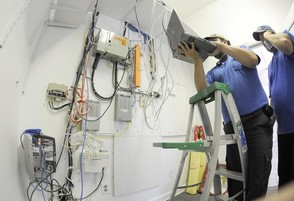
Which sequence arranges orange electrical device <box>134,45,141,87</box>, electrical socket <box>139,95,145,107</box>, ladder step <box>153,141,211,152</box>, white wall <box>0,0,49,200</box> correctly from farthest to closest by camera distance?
electrical socket <box>139,95,145,107</box> → orange electrical device <box>134,45,141,87</box> → ladder step <box>153,141,211,152</box> → white wall <box>0,0,49,200</box>

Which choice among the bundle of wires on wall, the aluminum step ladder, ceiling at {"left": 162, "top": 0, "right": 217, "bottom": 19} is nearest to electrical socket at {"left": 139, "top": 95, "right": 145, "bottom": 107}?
the bundle of wires on wall

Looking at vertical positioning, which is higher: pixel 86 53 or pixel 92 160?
pixel 86 53

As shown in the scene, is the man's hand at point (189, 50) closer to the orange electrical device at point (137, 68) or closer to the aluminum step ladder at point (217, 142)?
the aluminum step ladder at point (217, 142)

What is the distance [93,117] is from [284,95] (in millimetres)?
1479

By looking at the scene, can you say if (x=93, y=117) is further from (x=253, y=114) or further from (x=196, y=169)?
(x=196, y=169)

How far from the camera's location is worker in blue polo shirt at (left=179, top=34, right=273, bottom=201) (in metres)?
0.99

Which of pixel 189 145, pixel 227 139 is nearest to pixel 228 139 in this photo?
pixel 227 139

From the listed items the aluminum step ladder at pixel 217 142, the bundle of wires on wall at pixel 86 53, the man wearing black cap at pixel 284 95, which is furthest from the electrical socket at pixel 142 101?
the man wearing black cap at pixel 284 95

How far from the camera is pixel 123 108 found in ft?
6.05

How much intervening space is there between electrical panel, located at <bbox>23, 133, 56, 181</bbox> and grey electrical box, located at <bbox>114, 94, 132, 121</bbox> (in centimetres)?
69

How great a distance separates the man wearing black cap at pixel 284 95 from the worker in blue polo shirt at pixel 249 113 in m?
0.12

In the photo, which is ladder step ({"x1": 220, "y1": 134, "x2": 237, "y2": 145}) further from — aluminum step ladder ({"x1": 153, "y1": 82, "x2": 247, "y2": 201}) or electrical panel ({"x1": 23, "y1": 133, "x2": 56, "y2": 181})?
electrical panel ({"x1": 23, "y1": 133, "x2": 56, "y2": 181})

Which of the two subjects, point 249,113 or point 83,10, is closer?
point 249,113

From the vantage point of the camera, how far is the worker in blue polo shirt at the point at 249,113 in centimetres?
99
